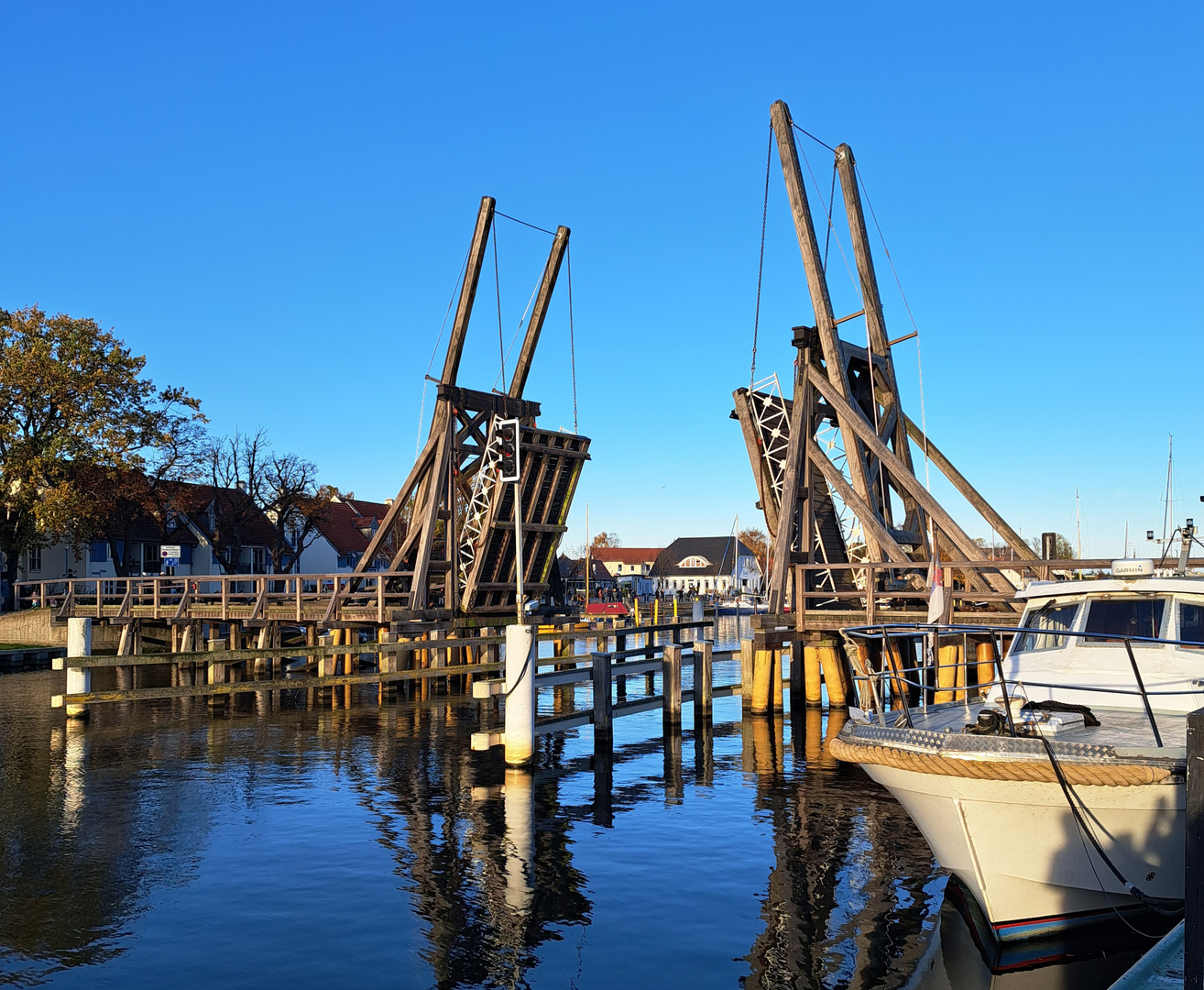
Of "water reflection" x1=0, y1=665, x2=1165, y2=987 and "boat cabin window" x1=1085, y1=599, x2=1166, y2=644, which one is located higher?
"boat cabin window" x1=1085, y1=599, x2=1166, y2=644

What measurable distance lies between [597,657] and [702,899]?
7.31 m

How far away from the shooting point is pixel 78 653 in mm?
19484

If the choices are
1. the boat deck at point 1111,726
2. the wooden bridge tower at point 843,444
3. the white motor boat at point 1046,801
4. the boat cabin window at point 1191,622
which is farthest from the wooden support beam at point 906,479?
the white motor boat at point 1046,801

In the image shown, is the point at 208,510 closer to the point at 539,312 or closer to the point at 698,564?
the point at 539,312

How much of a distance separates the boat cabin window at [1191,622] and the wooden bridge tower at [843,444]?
9268 millimetres

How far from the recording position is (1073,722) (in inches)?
348

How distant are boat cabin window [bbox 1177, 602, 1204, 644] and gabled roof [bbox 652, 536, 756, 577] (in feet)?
386

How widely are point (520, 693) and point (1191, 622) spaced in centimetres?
853

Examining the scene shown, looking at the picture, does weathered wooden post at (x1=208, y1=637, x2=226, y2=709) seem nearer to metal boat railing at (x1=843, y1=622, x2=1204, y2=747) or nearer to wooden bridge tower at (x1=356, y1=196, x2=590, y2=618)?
wooden bridge tower at (x1=356, y1=196, x2=590, y2=618)

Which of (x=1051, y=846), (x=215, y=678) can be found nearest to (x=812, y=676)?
(x=215, y=678)

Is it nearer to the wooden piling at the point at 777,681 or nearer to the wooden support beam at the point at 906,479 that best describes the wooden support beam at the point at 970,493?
the wooden support beam at the point at 906,479

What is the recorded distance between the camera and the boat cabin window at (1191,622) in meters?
10.5

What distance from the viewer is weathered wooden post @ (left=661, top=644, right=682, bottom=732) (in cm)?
1995

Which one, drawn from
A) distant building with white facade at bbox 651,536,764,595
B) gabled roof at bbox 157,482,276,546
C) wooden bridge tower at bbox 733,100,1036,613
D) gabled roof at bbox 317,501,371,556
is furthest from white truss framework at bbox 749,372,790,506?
distant building with white facade at bbox 651,536,764,595
